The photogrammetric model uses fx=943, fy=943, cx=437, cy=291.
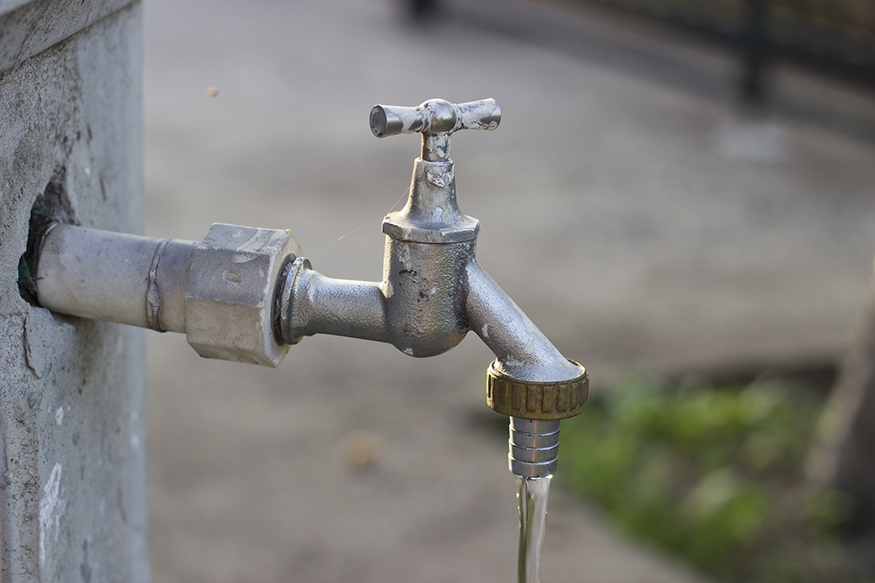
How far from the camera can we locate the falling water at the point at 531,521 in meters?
0.95

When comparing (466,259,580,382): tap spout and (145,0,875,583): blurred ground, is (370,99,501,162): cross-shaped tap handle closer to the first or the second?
(466,259,580,382): tap spout

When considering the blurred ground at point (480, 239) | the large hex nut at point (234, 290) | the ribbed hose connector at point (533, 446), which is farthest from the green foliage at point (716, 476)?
the large hex nut at point (234, 290)

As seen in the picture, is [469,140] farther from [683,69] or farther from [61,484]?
[61,484]

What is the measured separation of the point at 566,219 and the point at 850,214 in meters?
1.44

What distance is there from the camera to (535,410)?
83cm

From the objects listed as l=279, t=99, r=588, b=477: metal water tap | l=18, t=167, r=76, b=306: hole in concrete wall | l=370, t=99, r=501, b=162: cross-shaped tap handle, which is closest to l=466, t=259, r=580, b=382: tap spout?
l=279, t=99, r=588, b=477: metal water tap

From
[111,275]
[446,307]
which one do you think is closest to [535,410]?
[446,307]

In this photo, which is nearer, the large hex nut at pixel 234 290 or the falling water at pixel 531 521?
the large hex nut at pixel 234 290

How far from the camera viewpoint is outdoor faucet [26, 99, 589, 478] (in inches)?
32.5

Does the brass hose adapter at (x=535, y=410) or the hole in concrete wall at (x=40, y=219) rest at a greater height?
the hole in concrete wall at (x=40, y=219)

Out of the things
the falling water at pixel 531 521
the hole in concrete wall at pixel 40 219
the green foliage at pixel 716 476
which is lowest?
the green foliage at pixel 716 476

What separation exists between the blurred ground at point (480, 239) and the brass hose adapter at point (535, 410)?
1.49 m

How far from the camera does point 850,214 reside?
471 centimetres

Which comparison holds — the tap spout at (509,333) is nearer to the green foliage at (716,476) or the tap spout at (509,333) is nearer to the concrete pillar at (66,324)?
the concrete pillar at (66,324)
